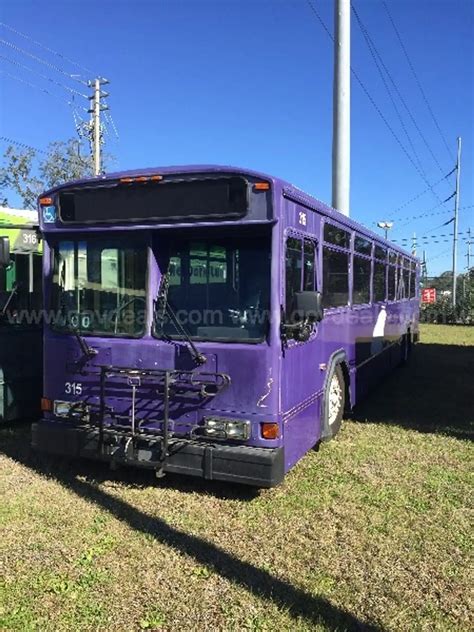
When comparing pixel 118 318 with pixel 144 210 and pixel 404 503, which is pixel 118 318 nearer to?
pixel 144 210

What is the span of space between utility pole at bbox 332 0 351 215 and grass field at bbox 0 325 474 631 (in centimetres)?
787

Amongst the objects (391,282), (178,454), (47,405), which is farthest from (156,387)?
(391,282)

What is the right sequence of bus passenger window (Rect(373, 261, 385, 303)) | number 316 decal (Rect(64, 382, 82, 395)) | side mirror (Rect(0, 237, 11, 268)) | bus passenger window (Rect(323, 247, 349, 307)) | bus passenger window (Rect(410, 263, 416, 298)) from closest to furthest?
number 316 decal (Rect(64, 382, 82, 395)) → side mirror (Rect(0, 237, 11, 268)) → bus passenger window (Rect(323, 247, 349, 307)) → bus passenger window (Rect(373, 261, 385, 303)) → bus passenger window (Rect(410, 263, 416, 298))

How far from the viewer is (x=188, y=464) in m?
4.92

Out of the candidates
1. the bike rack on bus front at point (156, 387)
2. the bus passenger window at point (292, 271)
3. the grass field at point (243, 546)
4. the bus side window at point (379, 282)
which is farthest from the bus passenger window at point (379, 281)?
the bike rack on bus front at point (156, 387)

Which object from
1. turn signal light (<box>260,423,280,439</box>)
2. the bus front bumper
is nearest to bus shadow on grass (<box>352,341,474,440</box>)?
turn signal light (<box>260,423,280,439</box>)

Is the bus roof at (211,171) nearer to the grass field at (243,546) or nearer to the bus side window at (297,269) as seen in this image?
the bus side window at (297,269)

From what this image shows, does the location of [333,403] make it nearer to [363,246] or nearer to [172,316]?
[363,246]

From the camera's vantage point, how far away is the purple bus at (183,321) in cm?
480

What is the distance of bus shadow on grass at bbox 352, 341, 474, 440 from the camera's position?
26.8 feet

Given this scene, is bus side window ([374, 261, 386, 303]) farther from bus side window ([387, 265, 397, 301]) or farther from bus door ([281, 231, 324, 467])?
bus door ([281, 231, 324, 467])

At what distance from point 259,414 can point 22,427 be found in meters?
4.02

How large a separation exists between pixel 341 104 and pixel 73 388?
10020 mm

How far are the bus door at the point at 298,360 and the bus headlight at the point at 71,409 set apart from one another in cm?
180
